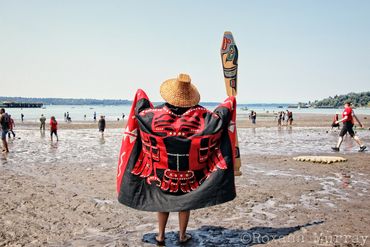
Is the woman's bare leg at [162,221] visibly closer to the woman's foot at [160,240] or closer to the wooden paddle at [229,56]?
the woman's foot at [160,240]

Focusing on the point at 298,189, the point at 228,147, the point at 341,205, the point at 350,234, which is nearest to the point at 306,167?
the point at 298,189

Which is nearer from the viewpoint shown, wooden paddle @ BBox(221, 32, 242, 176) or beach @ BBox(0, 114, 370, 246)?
beach @ BBox(0, 114, 370, 246)

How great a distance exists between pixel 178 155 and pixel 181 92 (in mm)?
821

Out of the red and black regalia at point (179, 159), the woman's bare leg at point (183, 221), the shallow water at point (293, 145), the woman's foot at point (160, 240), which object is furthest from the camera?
the shallow water at point (293, 145)

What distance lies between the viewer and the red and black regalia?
14.6 feet

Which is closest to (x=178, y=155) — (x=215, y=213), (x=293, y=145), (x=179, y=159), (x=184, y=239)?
(x=179, y=159)

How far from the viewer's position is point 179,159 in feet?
14.7

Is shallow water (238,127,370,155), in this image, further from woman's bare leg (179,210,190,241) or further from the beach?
woman's bare leg (179,210,190,241)

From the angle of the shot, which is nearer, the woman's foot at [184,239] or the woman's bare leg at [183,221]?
the woman's bare leg at [183,221]

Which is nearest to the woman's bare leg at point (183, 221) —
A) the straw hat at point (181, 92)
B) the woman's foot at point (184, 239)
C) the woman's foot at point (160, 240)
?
the woman's foot at point (184, 239)

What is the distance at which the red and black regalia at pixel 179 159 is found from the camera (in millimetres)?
4461

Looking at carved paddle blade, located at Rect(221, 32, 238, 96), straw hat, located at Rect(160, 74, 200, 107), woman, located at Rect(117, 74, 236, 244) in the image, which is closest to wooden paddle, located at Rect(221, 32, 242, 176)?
carved paddle blade, located at Rect(221, 32, 238, 96)

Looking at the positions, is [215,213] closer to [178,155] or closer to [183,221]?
[183,221]

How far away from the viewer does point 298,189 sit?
27.0ft
